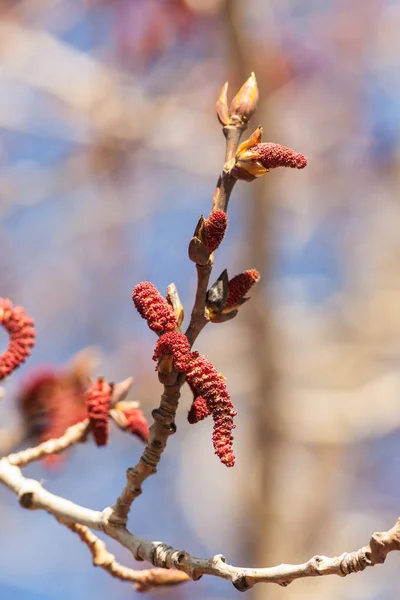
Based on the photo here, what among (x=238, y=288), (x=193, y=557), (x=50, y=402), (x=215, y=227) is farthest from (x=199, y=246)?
(x=50, y=402)

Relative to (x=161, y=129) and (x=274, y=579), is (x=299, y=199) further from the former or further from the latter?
(x=274, y=579)

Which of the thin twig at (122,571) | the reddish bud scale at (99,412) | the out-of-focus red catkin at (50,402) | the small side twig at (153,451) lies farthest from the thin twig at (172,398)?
the out-of-focus red catkin at (50,402)

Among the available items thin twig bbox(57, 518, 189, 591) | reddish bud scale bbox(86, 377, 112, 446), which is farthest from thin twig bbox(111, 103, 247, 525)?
reddish bud scale bbox(86, 377, 112, 446)

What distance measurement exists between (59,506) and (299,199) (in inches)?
216

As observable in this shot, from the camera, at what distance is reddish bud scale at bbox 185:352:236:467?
858 millimetres

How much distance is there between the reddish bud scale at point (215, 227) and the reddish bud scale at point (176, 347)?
12 cm

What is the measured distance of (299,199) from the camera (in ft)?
20.9

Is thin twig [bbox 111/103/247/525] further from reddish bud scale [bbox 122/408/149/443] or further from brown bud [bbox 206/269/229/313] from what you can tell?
reddish bud scale [bbox 122/408/149/443]

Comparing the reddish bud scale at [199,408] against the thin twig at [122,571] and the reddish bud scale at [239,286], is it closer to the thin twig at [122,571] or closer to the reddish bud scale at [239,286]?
the reddish bud scale at [239,286]

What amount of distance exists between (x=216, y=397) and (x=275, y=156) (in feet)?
1.01

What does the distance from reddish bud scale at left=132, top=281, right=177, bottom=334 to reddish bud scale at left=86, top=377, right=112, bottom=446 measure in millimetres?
473

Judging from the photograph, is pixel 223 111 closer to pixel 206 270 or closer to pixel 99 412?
pixel 206 270

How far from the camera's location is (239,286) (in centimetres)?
103

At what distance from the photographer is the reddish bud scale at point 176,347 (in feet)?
2.98
